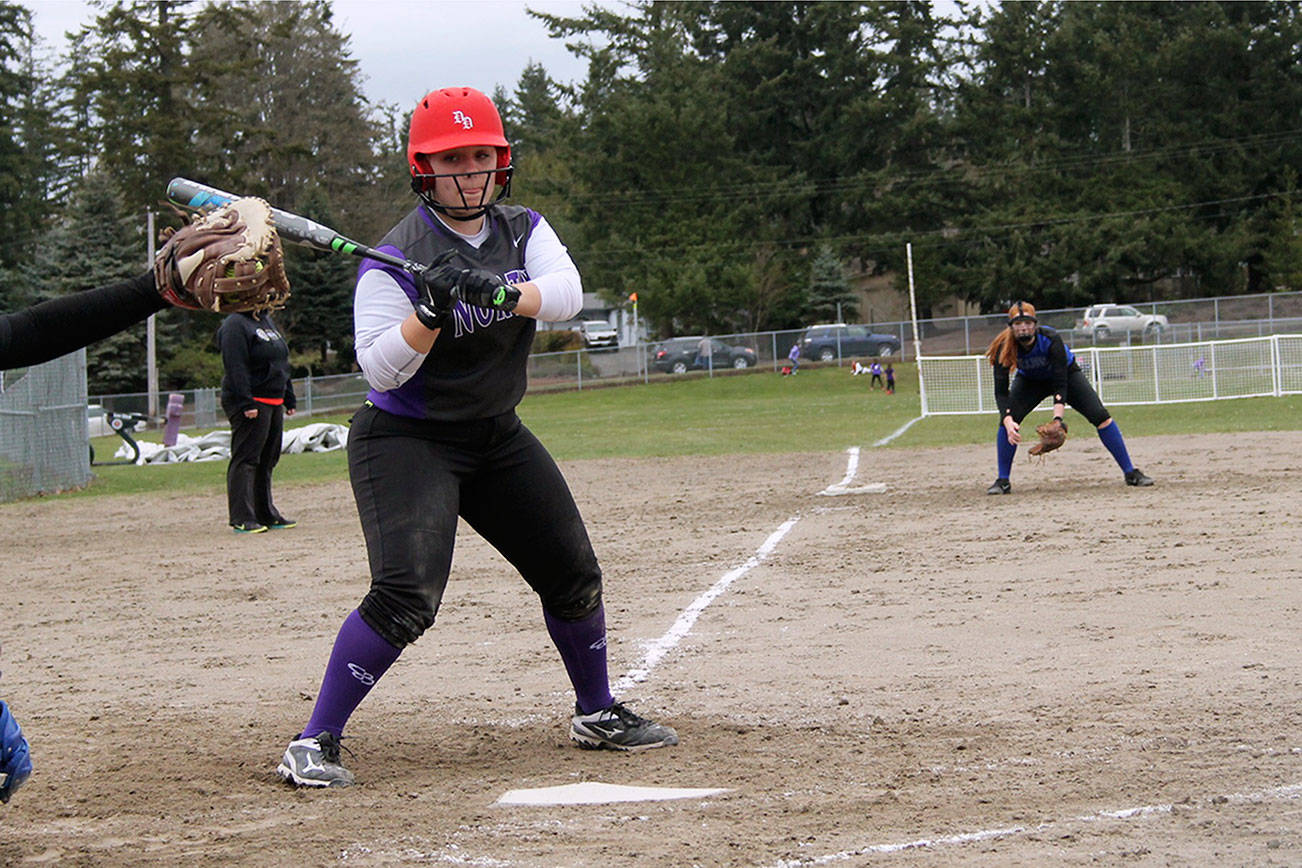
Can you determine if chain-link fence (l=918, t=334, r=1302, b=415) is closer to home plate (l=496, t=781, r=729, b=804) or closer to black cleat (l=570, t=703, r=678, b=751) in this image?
black cleat (l=570, t=703, r=678, b=751)

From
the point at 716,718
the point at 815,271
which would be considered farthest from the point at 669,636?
the point at 815,271

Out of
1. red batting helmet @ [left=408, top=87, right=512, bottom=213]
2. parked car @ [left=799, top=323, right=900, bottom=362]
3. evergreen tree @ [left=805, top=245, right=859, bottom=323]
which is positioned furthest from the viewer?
evergreen tree @ [left=805, top=245, right=859, bottom=323]

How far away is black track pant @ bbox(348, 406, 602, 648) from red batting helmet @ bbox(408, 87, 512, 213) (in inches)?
33.2

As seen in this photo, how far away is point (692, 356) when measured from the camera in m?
50.3

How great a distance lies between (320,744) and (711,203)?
58033 mm

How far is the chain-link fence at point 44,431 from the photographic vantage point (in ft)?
57.9

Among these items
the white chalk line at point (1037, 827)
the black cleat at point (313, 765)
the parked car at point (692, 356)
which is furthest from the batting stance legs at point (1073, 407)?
the parked car at point (692, 356)

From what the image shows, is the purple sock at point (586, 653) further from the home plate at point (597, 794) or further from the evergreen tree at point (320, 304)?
the evergreen tree at point (320, 304)

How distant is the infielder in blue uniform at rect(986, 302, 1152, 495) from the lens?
12648 mm

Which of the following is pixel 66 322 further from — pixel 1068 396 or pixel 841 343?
pixel 841 343

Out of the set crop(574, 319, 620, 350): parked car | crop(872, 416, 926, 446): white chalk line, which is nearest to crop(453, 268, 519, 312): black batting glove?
crop(872, 416, 926, 446): white chalk line

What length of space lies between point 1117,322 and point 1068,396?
37817 millimetres

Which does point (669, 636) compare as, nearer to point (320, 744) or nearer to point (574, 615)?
point (574, 615)

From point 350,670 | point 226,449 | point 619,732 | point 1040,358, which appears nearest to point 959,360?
point 226,449
